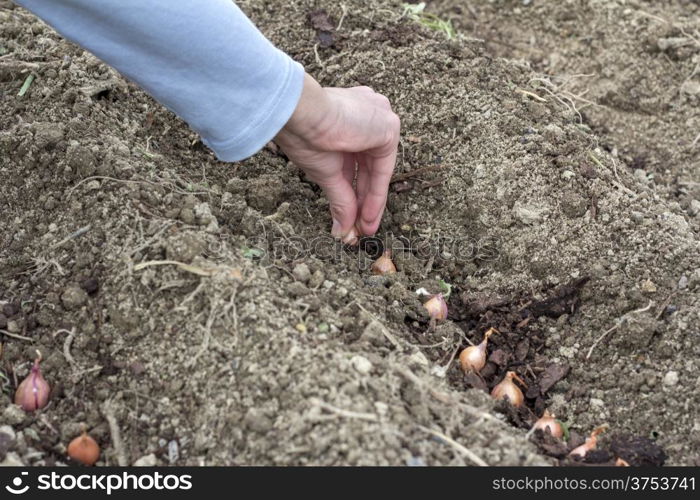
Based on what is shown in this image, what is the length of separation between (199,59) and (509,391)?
1147mm

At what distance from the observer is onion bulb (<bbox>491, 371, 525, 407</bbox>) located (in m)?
2.17

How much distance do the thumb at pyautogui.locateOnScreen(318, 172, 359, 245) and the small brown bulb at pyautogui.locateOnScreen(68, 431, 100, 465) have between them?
934 millimetres

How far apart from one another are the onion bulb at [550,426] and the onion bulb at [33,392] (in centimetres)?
121

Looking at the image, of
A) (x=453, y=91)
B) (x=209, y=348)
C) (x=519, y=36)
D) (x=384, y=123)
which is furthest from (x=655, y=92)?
(x=209, y=348)

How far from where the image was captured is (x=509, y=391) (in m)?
2.17

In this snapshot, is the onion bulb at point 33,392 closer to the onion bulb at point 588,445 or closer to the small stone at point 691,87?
the onion bulb at point 588,445

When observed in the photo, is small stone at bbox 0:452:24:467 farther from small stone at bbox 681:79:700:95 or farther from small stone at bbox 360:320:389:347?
small stone at bbox 681:79:700:95

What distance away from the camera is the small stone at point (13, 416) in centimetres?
197

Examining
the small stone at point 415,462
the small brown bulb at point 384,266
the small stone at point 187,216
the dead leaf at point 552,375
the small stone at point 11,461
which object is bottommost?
the small stone at point 11,461

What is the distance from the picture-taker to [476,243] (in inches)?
103

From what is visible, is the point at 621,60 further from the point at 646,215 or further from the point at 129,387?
the point at 129,387

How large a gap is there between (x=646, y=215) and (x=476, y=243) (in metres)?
0.52

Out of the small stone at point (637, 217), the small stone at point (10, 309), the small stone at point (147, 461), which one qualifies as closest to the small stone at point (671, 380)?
the small stone at point (637, 217)

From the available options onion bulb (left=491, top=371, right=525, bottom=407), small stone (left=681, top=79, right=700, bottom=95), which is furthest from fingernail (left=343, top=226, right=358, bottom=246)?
small stone (left=681, top=79, right=700, bottom=95)
